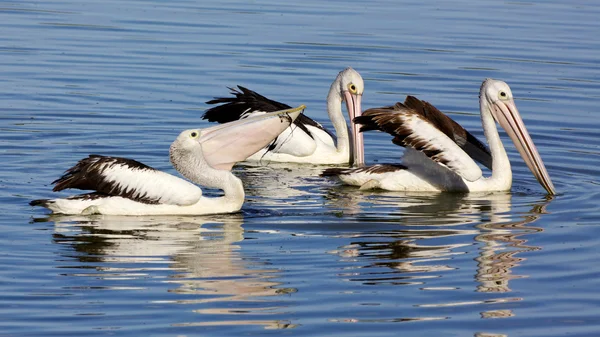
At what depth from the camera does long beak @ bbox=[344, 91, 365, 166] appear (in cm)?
Result: 1029

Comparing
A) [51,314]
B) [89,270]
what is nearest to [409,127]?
[89,270]

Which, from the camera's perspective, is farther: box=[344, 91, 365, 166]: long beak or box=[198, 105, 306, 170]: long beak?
box=[344, 91, 365, 166]: long beak

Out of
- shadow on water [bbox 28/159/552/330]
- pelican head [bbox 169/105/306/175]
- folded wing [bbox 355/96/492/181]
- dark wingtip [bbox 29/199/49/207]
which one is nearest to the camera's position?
shadow on water [bbox 28/159/552/330]

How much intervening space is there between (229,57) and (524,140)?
17.7 ft

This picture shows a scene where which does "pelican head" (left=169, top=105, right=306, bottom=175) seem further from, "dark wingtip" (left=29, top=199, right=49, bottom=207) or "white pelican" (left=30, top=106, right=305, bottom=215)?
"dark wingtip" (left=29, top=199, right=49, bottom=207)

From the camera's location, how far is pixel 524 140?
30.6 feet

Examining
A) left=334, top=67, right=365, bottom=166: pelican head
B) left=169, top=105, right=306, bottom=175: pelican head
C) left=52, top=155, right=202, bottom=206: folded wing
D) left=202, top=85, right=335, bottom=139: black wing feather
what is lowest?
left=52, top=155, right=202, bottom=206: folded wing

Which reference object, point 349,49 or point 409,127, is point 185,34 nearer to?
point 349,49

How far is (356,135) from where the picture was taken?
10.3m

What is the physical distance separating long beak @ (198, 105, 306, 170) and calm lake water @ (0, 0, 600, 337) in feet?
1.35

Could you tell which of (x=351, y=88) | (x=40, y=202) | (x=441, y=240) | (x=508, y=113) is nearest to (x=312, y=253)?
(x=441, y=240)

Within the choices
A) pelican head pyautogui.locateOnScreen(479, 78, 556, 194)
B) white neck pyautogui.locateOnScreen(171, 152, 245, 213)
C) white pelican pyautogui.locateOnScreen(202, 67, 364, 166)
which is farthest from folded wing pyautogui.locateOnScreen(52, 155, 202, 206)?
pelican head pyautogui.locateOnScreen(479, 78, 556, 194)

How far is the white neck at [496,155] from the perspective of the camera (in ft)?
29.8

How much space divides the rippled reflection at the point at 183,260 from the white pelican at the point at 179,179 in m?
0.08
